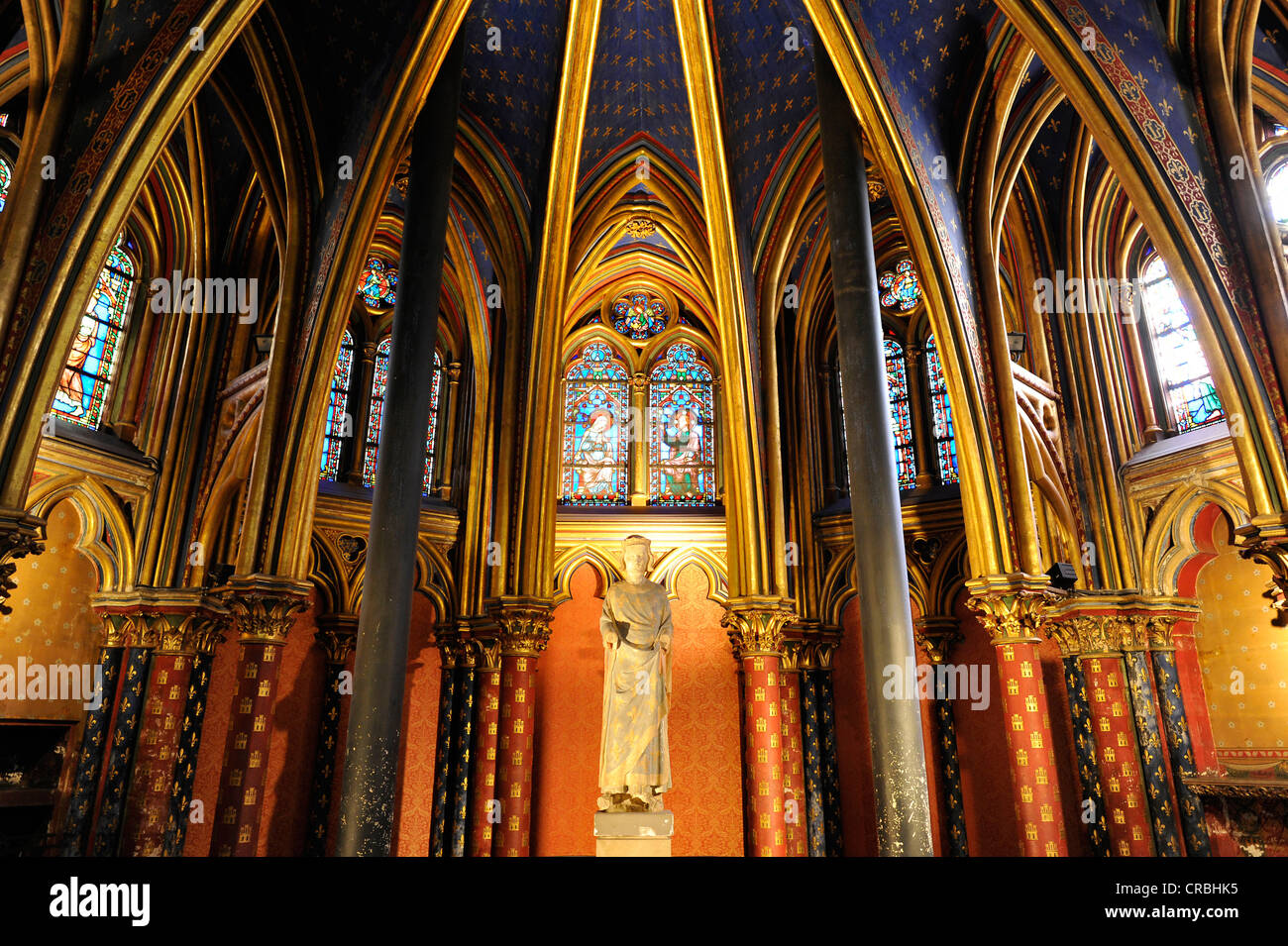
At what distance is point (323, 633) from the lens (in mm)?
13570

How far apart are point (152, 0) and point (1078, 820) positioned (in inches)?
543

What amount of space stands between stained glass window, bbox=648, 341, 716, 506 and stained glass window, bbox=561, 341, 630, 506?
0.58 m

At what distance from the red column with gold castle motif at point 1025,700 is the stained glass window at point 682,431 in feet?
23.6

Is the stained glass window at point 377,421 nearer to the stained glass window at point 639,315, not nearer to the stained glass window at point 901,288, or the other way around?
the stained glass window at point 639,315

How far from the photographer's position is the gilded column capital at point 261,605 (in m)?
9.10

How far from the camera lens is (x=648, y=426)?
1656 cm

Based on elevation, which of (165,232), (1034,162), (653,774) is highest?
(1034,162)

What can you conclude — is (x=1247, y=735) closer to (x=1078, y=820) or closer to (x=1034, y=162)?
(x=1078, y=820)

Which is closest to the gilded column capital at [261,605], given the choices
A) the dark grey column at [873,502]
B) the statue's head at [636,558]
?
the statue's head at [636,558]

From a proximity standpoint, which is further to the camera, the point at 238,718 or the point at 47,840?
the point at 47,840

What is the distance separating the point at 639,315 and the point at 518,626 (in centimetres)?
748

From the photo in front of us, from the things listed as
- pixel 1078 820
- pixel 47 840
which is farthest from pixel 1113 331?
pixel 47 840

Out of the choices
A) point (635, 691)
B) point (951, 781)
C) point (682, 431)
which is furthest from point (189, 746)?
point (951, 781)

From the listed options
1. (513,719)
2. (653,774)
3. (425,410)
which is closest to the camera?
(653,774)
